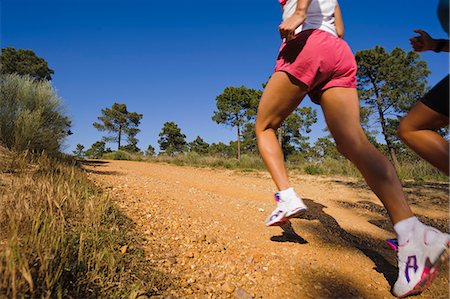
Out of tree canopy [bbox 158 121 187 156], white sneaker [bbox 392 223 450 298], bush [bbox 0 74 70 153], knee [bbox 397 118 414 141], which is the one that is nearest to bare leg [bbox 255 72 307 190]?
knee [bbox 397 118 414 141]

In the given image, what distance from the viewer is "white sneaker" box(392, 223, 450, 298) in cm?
138

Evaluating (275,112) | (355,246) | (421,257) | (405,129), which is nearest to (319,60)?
(275,112)

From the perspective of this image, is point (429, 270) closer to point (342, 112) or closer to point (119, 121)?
point (342, 112)

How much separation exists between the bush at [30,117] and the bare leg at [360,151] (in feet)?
15.1

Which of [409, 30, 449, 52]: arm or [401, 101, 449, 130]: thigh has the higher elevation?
[409, 30, 449, 52]: arm

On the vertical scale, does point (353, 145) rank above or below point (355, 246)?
above

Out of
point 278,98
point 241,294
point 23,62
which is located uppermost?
point 23,62

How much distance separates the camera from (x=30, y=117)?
5.01 m

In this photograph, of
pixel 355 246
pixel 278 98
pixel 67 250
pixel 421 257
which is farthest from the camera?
pixel 355 246

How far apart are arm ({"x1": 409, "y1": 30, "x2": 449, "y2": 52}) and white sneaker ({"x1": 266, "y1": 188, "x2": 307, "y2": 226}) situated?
3.76 ft

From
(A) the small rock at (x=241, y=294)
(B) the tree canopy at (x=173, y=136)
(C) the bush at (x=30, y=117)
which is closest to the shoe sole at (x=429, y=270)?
(A) the small rock at (x=241, y=294)

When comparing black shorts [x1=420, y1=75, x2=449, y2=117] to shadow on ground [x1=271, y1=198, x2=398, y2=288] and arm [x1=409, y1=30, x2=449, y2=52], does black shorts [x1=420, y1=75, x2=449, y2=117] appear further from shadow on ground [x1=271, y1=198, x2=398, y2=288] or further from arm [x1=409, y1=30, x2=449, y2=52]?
shadow on ground [x1=271, y1=198, x2=398, y2=288]

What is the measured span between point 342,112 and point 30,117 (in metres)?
5.35

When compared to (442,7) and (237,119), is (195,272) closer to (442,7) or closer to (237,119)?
(442,7)
